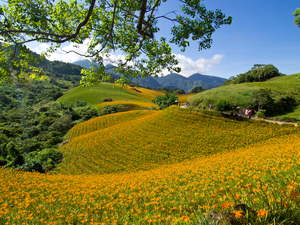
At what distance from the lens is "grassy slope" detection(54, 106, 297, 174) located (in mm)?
16094

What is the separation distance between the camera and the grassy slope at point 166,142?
16094mm

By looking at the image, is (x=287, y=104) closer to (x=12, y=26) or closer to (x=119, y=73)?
(x=119, y=73)

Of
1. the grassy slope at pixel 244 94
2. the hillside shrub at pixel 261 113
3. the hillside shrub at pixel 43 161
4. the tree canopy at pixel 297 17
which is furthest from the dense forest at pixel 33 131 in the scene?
the grassy slope at pixel 244 94

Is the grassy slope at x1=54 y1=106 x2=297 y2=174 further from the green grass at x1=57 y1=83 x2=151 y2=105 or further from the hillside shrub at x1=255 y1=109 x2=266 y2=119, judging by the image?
the green grass at x1=57 y1=83 x2=151 y2=105

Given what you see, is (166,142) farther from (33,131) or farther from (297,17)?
(33,131)

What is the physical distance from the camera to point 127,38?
788 centimetres

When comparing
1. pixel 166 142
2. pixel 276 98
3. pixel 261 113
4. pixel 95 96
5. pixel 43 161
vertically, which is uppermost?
pixel 276 98

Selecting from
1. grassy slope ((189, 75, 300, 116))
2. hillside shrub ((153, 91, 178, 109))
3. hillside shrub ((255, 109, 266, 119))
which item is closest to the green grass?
hillside shrub ((153, 91, 178, 109))

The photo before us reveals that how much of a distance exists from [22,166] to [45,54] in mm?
14989

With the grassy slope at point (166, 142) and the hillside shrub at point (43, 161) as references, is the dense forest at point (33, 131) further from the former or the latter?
the grassy slope at point (166, 142)

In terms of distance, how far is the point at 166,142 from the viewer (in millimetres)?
18656

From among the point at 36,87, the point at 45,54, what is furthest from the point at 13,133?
the point at 36,87

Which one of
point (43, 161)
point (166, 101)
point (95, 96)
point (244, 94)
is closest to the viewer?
point (43, 161)

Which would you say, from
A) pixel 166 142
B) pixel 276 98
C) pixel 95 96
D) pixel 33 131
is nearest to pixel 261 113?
pixel 276 98
